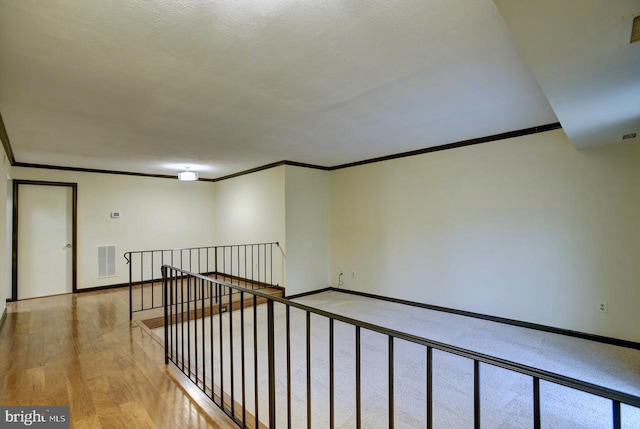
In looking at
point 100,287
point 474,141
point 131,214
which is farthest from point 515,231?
point 100,287

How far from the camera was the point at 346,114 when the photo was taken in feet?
10.8

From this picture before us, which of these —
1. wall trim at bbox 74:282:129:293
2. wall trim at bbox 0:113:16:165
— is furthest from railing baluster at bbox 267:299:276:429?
wall trim at bbox 74:282:129:293

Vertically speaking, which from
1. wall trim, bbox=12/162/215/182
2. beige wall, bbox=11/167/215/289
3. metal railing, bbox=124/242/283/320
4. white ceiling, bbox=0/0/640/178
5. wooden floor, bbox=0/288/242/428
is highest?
white ceiling, bbox=0/0/640/178

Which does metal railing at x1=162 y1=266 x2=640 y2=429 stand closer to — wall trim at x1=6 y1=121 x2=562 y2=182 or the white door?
wall trim at x1=6 y1=121 x2=562 y2=182

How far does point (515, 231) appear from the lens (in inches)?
162

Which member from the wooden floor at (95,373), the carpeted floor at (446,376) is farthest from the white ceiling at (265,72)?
the wooden floor at (95,373)

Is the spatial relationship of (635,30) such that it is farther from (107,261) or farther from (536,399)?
(107,261)

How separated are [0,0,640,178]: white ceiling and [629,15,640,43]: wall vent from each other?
0.71ft

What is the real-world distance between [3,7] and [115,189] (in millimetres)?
5469

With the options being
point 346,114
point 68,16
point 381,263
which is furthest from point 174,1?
point 381,263

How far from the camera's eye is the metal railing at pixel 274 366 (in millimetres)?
964

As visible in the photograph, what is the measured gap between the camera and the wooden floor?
212cm

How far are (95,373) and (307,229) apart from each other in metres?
3.94

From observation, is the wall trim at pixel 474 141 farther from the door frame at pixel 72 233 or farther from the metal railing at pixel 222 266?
the door frame at pixel 72 233
